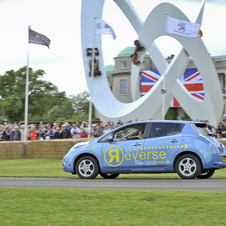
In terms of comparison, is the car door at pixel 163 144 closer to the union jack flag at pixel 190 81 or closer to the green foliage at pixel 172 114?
the union jack flag at pixel 190 81

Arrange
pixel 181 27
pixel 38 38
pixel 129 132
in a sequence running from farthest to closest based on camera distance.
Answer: pixel 181 27, pixel 38 38, pixel 129 132

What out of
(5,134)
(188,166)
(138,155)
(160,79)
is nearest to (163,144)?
(138,155)

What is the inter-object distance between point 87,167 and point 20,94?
202 ft

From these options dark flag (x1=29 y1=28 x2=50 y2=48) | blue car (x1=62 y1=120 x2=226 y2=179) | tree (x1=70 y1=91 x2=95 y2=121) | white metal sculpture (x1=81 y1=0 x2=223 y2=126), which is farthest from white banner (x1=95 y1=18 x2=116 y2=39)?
tree (x1=70 y1=91 x2=95 y2=121)

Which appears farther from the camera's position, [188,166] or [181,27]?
[181,27]

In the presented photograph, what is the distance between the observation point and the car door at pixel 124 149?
32.4 ft

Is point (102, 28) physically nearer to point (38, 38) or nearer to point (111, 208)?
point (38, 38)

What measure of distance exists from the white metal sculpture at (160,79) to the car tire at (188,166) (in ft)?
72.7

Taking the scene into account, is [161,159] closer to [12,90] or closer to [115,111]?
[115,111]

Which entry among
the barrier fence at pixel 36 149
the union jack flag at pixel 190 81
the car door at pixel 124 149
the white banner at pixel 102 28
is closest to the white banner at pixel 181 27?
the white banner at pixel 102 28

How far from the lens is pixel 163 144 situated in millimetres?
9727

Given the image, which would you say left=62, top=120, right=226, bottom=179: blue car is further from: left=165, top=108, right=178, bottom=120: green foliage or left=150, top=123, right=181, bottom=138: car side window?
left=165, top=108, right=178, bottom=120: green foliage

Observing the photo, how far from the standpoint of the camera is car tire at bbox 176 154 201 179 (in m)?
9.47

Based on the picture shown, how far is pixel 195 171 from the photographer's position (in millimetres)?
9492
